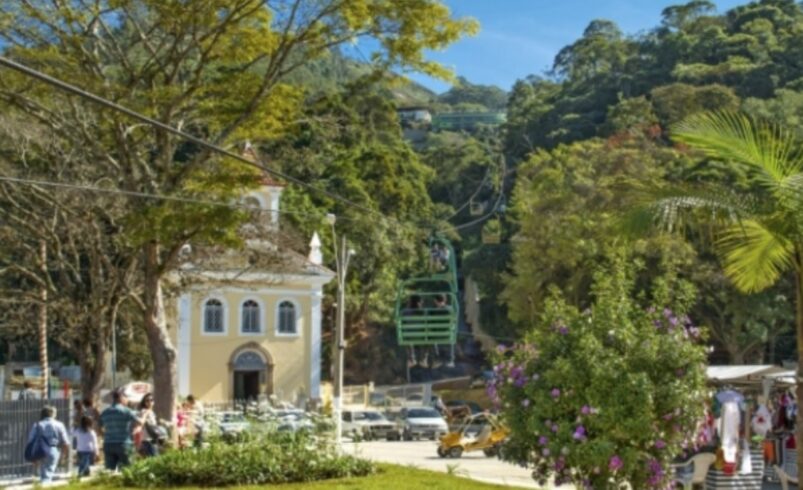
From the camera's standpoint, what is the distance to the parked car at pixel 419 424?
42.0m

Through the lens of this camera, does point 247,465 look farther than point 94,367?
No

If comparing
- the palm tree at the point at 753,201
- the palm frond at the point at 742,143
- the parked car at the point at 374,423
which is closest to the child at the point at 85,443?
the palm tree at the point at 753,201

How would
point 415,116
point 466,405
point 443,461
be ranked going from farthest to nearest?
1. point 415,116
2. point 466,405
3. point 443,461

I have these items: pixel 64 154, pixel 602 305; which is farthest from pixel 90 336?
pixel 602 305

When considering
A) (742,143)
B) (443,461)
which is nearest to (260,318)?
(443,461)

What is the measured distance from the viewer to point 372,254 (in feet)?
189

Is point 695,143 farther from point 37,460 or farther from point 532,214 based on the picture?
point 532,214

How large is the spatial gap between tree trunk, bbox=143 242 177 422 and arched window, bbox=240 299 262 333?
24.9 m

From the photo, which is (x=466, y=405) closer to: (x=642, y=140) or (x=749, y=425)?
(x=642, y=140)

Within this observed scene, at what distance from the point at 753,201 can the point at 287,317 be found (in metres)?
36.9

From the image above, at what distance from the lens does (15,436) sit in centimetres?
1841

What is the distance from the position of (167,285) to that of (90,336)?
7.84 ft

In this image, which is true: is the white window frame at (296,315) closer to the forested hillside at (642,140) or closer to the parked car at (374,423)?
the parked car at (374,423)

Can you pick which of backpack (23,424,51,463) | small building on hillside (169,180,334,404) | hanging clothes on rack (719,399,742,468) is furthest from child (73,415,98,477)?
small building on hillside (169,180,334,404)
